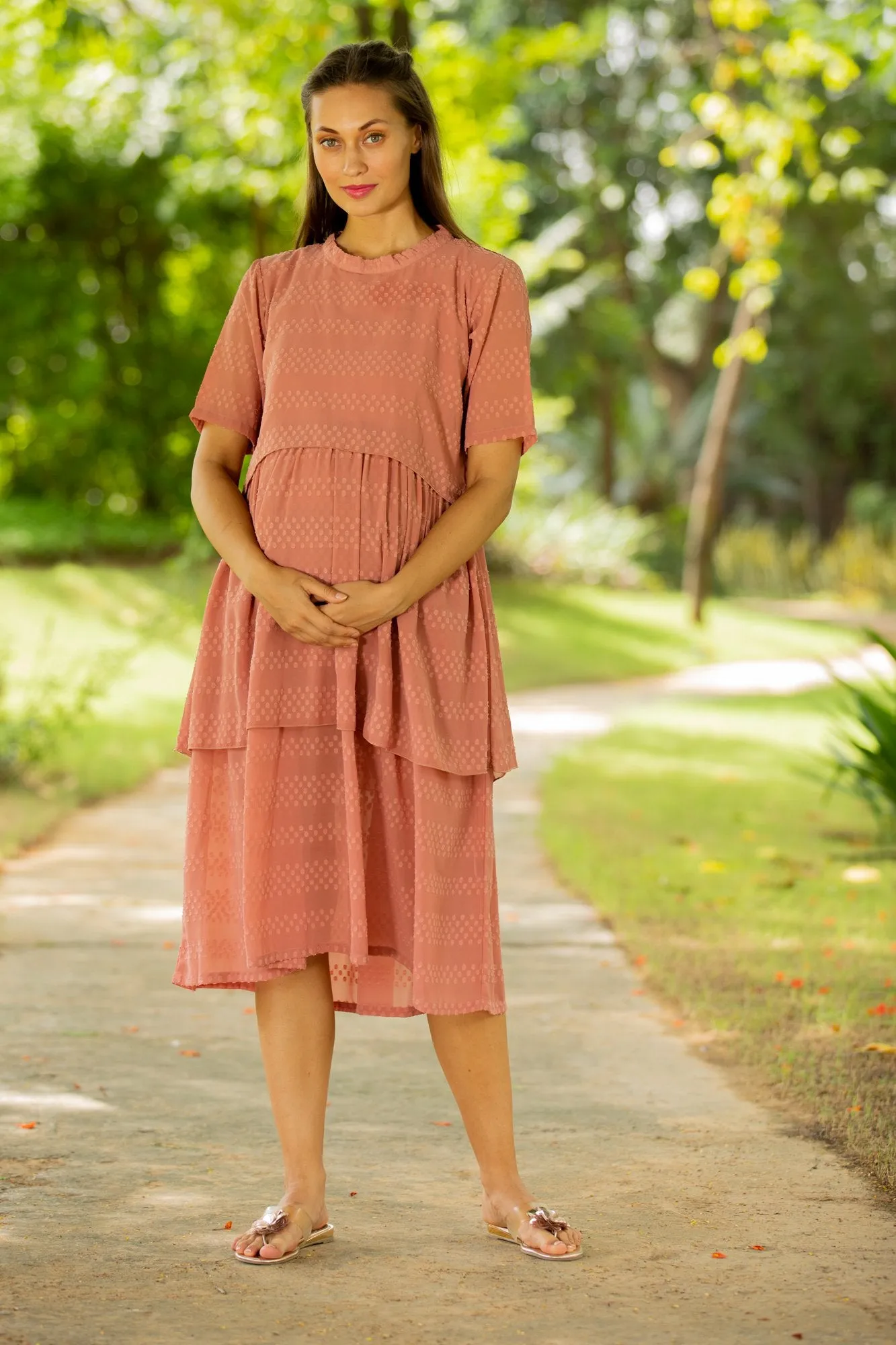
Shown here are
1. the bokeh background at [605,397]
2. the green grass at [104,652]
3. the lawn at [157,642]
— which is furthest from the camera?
the lawn at [157,642]

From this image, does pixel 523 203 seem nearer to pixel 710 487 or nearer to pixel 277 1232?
pixel 710 487

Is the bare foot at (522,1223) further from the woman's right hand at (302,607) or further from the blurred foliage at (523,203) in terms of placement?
the blurred foliage at (523,203)

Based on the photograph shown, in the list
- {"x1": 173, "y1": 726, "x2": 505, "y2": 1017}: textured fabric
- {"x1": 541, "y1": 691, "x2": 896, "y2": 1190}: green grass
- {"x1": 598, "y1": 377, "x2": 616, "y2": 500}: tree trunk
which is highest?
{"x1": 598, "y1": 377, "x2": 616, "y2": 500}: tree trunk

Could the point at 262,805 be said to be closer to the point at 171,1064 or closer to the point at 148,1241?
the point at 148,1241

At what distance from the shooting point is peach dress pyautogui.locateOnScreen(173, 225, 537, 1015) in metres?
2.89

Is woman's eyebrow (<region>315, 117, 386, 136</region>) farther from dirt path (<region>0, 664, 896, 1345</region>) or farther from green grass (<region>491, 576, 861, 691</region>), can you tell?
green grass (<region>491, 576, 861, 691</region>)

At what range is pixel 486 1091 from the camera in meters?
3.00

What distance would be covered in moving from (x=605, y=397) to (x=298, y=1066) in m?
25.6

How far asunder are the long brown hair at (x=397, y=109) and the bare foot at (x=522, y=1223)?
1742mm

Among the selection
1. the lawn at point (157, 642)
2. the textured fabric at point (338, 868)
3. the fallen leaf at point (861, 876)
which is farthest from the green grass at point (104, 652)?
the textured fabric at point (338, 868)

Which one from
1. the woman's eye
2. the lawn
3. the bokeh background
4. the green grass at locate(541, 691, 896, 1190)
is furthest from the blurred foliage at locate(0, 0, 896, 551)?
the green grass at locate(541, 691, 896, 1190)

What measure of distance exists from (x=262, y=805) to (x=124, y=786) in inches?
223

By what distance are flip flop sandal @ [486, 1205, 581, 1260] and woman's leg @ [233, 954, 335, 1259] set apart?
33 centimetres

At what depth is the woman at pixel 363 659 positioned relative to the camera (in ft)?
9.46
